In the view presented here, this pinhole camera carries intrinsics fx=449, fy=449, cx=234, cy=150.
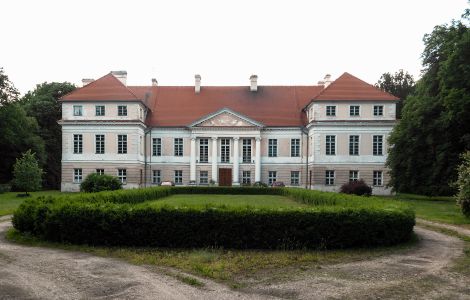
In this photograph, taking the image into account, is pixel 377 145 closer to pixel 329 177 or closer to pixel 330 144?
pixel 330 144

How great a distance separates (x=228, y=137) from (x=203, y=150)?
9.84ft

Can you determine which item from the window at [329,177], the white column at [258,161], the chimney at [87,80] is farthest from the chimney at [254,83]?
the chimney at [87,80]

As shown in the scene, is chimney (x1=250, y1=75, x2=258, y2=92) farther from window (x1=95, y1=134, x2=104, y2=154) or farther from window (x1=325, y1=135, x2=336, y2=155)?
window (x1=95, y1=134, x2=104, y2=154)

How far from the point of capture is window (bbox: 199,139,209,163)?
1829 inches

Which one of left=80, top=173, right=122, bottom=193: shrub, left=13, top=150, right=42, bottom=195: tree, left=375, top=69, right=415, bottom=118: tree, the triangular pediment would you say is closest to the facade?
the triangular pediment

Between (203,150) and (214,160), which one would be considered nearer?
(214,160)

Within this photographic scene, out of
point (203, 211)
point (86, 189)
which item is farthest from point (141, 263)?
point (86, 189)

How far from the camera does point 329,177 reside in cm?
4412

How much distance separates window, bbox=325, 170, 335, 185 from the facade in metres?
0.10

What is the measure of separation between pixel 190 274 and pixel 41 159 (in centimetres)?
4348

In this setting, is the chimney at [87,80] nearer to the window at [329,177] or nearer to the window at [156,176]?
the window at [156,176]

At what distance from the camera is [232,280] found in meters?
9.12

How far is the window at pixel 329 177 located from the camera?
4409 centimetres

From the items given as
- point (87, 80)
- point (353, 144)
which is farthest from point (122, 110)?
point (353, 144)
